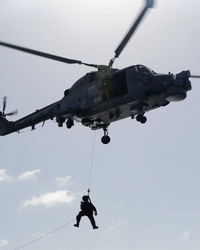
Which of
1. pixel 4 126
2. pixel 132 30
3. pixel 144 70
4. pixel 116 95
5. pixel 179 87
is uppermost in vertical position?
pixel 4 126

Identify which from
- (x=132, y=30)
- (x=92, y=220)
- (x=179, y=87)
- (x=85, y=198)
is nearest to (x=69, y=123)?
(x=85, y=198)

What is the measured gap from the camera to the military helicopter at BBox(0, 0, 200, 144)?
3114 cm

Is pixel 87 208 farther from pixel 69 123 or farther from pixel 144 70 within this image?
pixel 144 70

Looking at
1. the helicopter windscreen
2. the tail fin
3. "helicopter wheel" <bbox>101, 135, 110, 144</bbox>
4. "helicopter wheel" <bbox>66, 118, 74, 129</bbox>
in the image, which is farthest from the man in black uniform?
the tail fin

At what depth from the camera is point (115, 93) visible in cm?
3253

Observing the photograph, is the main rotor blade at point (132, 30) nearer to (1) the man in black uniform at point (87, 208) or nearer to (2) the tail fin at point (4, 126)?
(1) the man in black uniform at point (87, 208)

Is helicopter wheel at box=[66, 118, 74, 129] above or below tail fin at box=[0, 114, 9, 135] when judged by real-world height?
below

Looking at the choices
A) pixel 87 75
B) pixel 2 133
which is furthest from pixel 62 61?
pixel 2 133

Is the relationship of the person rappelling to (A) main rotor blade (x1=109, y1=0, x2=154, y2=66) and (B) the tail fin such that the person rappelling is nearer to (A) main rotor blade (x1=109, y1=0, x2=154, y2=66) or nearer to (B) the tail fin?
(A) main rotor blade (x1=109, y1=0, x2=154, y2=66)

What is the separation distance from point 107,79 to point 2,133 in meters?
13.2

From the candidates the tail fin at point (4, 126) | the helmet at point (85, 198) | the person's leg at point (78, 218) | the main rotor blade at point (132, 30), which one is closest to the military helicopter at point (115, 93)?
the main rotor blade at point (132, 30)

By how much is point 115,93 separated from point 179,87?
160 inches

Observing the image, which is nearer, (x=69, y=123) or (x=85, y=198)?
(x=85, y=198)

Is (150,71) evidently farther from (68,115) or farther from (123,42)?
(68,115)
